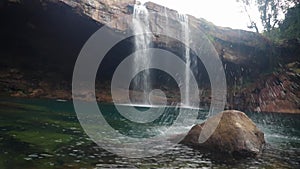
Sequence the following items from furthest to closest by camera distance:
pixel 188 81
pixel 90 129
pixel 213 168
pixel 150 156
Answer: pixel 188 81, pixel 90 129, pixel 150 156, pixel 213 168

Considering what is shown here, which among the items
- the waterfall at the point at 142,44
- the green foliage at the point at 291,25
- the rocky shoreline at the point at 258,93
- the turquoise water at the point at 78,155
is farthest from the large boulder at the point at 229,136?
the green foliage at the point at 291,25

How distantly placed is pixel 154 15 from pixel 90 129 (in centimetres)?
2331

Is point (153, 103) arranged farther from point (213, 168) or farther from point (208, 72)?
point (213, 168)

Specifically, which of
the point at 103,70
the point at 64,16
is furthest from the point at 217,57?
→ the point at 64,16

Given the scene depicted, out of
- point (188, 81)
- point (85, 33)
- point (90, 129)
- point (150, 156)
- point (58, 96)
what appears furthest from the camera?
point (188, 81)

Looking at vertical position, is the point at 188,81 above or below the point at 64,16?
below

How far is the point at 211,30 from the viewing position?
133 feet

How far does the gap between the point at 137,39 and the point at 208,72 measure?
13.0 meters

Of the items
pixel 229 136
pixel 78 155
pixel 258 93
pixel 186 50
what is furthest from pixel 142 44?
pixel 78 155

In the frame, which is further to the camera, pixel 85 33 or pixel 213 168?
pixel 85 33

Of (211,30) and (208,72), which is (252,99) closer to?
(208,72)

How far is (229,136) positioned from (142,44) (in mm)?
26440

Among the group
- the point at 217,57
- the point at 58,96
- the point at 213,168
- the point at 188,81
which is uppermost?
the point at 217,57

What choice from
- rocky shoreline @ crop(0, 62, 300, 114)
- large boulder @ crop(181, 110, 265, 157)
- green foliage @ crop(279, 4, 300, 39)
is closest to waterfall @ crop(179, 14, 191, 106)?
rocky shoreline @ crop(0, 62, 300, 114)
